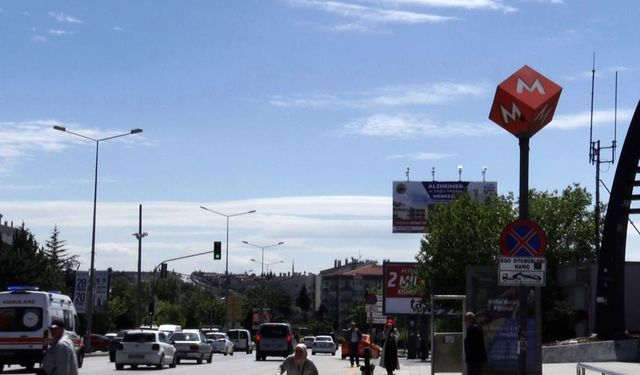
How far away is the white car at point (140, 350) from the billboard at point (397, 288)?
36.6m

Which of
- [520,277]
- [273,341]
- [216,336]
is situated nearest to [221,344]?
[216,336]

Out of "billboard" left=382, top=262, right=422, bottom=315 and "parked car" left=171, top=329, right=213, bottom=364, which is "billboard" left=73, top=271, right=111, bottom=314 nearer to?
"parked car" left=171, top=329, right=213, bottom=364

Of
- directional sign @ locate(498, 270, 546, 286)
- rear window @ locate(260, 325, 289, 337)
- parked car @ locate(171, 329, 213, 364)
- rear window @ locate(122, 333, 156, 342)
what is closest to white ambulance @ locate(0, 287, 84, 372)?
rear window @ locate(122, 333, 156, 342)

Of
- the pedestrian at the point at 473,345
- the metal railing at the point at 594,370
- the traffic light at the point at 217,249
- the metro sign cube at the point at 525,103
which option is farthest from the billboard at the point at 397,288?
the metro sign cube at the point at 525,103

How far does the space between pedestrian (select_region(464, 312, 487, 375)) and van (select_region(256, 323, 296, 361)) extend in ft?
107

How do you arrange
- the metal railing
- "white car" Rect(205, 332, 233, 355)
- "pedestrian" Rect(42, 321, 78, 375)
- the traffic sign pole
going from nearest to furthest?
"pedestrian" Rect(42, 321, 78, 375) → the metal railing → the traffic sign pole → "white car" Rect(205, 332, 233, 355)

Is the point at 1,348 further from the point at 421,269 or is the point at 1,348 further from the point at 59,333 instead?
the point at 421,269

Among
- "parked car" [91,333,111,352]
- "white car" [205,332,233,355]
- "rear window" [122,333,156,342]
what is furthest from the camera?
"parked car" [91,333,111,352]

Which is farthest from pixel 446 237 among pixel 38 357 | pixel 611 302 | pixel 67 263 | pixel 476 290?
pixel 67 263

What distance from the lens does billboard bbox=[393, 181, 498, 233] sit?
293 ft

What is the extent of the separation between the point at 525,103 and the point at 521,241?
246 cm

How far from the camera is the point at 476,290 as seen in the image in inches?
925

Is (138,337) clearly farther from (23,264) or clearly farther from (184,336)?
(23,264)

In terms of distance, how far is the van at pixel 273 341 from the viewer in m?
54.2
